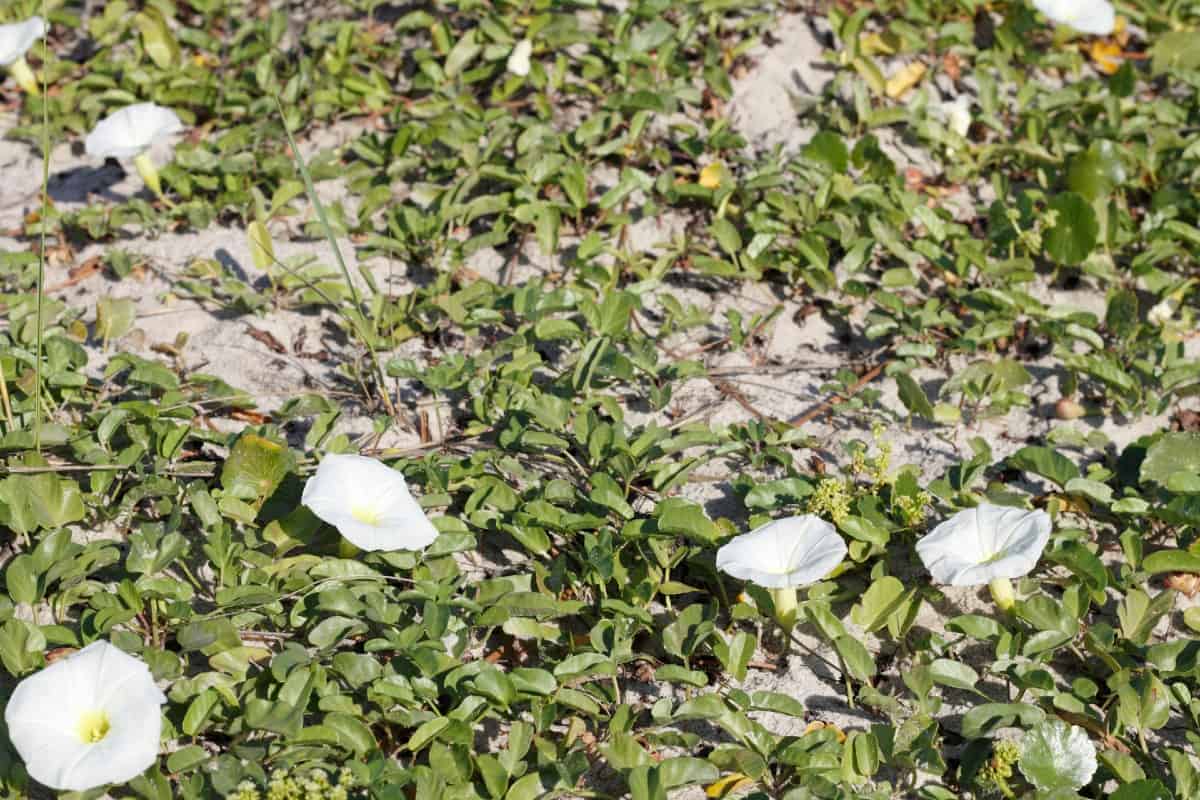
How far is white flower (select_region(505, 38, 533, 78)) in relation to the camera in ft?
12.4

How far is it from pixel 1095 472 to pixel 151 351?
2209 millimetres

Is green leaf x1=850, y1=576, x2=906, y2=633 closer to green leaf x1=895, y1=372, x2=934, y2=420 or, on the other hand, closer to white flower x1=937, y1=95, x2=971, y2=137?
green leaf x1=895, y1=372, x2=934, y2=420

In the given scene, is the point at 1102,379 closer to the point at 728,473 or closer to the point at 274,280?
the point at 728,473

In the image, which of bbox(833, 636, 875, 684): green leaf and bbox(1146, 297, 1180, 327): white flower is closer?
bbox(833, 636, 875, 684): green leaf

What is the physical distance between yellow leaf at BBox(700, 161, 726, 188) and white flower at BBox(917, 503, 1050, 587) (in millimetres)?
1408

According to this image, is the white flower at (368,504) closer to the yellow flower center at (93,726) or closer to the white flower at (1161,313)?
the yellow flower center at (93,726)

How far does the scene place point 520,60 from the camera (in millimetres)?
3773

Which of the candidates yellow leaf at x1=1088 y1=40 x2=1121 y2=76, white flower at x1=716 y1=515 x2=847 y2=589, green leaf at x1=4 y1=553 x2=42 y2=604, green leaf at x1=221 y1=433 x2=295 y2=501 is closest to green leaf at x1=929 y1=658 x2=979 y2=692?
white flower at x1=716 y1=515 x2=847 y2=589

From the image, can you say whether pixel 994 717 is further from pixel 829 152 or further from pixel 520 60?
pixel 520 60

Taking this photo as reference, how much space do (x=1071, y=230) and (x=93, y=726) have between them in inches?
102

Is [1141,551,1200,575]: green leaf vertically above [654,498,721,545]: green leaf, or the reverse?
[654,498,721,545]: green leaf

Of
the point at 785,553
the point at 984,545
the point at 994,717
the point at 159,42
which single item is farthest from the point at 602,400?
Answer: the point at 159,42

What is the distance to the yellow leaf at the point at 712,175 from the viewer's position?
138 inches

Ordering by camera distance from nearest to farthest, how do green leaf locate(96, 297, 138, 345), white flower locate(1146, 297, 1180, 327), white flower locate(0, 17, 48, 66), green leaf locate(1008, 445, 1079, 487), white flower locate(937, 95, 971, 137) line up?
green leaf locate(1008, 445, 1079, 487) < green leaf locate(96, 297, 138, 345) < white flower locate(1146, 297, 1180, 327) < white flower locate(0, 17, 48, 66) < white flower locate(937, 95, 971, 137)
